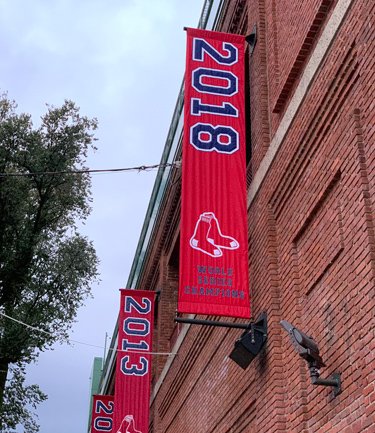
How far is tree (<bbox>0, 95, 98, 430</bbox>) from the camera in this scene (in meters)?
17.7

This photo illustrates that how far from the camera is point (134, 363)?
631 inches

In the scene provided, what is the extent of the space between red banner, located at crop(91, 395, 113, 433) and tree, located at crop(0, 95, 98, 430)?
4.73 m

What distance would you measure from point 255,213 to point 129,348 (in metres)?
7.39

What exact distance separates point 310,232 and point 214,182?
1.91 meters

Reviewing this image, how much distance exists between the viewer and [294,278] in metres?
8.23

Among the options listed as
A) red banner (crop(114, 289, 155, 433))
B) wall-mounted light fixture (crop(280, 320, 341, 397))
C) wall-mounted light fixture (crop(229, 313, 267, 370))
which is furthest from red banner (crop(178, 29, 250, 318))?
red banner (crop(114, 289, 155, 433))

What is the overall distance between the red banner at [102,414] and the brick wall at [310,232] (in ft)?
36.6

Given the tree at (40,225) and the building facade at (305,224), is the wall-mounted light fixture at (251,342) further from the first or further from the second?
the tree at (40,225)

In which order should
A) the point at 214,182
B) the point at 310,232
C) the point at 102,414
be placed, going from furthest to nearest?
1. the point at 102,414
2. the point at 214,182
3. the point at 310,232

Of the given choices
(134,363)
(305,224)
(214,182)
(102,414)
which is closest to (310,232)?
(305,224)

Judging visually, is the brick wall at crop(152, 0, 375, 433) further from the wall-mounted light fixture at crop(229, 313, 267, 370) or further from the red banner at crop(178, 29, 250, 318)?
the red banner at crop(178, 29, 250, 318)

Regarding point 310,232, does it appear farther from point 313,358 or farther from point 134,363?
point 134,363

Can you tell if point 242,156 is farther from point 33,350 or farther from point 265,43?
point 33,350

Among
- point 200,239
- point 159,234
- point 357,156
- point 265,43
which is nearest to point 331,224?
point 357,156
